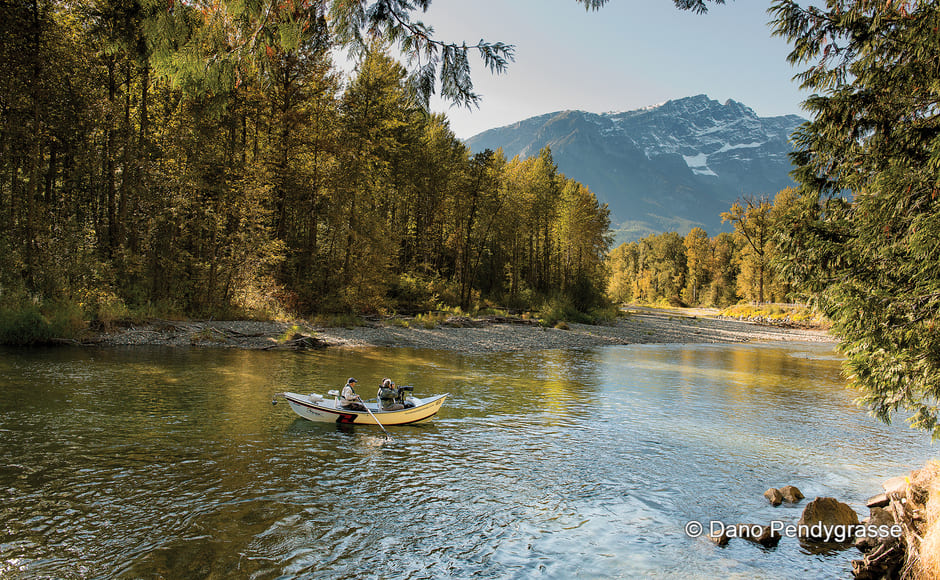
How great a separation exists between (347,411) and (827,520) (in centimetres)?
979

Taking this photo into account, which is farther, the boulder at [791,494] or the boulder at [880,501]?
the boulder at [791,494]

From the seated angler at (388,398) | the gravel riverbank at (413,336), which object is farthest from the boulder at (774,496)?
the gravel riverbank at (413,336)

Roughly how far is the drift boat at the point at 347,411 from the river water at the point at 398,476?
13.4 inches

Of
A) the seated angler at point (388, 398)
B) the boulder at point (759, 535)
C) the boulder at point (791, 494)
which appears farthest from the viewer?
the seated angler at point (388, 398)

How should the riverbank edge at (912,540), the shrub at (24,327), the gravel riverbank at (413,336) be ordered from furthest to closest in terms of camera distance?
the gravel riverbank at (413,336)
the shrub at (24,327)
the riverbank edge at (912,540)

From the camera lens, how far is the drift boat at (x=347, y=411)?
39.1 feet

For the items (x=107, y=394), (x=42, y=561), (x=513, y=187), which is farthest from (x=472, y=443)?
(x=513, y=187)

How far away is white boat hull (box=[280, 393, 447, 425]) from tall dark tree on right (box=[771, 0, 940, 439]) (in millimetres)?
8758

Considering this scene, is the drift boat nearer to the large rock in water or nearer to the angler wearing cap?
the angler wearing cap

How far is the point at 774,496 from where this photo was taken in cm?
873

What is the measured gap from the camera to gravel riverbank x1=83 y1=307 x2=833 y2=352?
862 inches

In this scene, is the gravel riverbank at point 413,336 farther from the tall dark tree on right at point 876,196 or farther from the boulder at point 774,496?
the tall dark tree on right at point 876,196

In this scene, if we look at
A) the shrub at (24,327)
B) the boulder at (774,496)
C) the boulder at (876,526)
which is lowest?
the boulder at (774,496)

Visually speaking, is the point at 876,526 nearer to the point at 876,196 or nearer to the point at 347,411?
the point at 876,196
